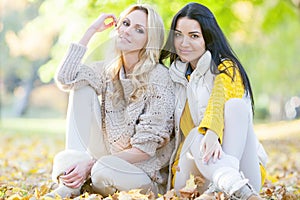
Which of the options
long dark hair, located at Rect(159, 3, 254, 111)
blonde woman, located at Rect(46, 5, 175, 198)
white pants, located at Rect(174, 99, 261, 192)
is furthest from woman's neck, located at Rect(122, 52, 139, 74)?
white pants, located at Rect(174, 99, 261, 192)

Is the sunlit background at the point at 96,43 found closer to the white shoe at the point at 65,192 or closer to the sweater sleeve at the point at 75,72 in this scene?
the sweater sleeve at the point at 75,72

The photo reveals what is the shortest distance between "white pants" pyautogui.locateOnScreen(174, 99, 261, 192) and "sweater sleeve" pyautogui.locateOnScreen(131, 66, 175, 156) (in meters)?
0.12

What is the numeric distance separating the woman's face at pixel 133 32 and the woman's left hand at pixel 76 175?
59 cm

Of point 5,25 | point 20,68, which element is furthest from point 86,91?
point 20,68

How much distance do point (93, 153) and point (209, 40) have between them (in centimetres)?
79

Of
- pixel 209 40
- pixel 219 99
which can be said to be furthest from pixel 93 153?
pixel 209 40

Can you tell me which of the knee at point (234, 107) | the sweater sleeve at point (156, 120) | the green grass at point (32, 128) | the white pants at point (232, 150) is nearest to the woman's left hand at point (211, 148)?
the white pants at point (232, 150)

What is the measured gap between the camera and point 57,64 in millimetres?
5840

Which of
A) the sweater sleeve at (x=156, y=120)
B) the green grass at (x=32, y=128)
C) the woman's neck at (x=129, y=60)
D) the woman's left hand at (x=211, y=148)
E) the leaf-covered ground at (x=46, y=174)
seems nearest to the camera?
the woman's left hand at (x=211, y=148)

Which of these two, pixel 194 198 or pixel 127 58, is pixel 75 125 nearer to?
pixel 127 58

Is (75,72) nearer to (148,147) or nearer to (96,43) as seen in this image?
(148,147)

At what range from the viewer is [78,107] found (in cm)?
265

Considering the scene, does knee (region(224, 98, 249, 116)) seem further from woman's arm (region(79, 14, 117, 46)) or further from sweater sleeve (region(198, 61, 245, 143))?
woman's arm (region(79, 14, 117, 46))

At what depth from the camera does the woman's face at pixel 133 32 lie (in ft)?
8.63
